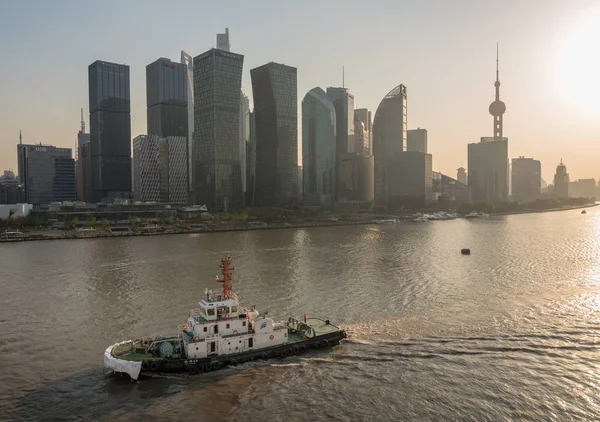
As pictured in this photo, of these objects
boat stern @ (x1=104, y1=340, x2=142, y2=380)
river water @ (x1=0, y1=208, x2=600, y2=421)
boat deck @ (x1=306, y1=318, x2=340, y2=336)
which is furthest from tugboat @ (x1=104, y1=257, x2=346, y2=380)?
river water @ (x1=0, y1=208, x2=600, y2=421)

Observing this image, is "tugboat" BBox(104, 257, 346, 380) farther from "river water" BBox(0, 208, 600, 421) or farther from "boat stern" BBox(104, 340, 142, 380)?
"river water" BBox(0, 208, 600, 421)

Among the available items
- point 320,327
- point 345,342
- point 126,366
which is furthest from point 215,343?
point 345,342

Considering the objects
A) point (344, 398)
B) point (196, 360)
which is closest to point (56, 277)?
point (196, 360)

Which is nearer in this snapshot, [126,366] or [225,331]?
[126,366]

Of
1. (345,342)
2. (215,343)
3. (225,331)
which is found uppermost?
(225,331)

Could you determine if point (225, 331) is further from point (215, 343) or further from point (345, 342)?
point (345, 342)

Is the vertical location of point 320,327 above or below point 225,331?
below
